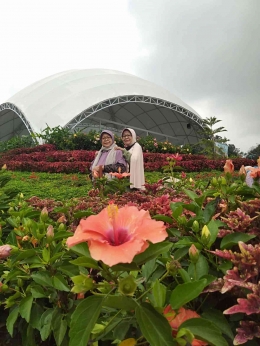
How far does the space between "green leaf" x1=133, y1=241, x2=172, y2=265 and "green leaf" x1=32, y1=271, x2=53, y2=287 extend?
32 cm

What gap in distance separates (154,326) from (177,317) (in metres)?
0.08

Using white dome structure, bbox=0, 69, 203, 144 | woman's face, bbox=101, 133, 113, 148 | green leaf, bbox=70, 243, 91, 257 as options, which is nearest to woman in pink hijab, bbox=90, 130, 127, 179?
woman's face, bbox=101, 133, 113, 148

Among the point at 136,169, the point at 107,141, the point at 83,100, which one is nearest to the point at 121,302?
the point at 136,169

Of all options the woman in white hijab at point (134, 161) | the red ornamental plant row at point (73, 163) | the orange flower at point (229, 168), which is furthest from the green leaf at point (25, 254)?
the red ornamental plant row at point (73, 163)

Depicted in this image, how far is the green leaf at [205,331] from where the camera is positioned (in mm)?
566

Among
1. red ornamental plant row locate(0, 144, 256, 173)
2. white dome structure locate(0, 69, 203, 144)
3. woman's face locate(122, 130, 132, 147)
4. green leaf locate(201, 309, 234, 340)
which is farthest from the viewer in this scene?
white dome structure locate(0, 69, 203, 144)

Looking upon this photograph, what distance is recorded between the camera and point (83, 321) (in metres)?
0.56

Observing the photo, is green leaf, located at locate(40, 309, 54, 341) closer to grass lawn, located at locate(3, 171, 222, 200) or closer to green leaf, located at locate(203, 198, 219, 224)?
green leaf, located at locate(203, 198, 219, 224)

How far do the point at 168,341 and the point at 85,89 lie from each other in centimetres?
1731

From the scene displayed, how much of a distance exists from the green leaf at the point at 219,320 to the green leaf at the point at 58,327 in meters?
0.32

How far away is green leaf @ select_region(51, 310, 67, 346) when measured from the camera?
76 centimetres

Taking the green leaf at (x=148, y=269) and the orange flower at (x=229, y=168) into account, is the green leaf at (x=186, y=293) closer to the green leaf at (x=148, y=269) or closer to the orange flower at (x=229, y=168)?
the green leaf at (x=148, y=269)

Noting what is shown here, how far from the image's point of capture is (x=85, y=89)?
1711 centimetres

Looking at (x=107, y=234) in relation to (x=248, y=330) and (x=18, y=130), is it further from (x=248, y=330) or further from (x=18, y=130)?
(x=18, y=130)
